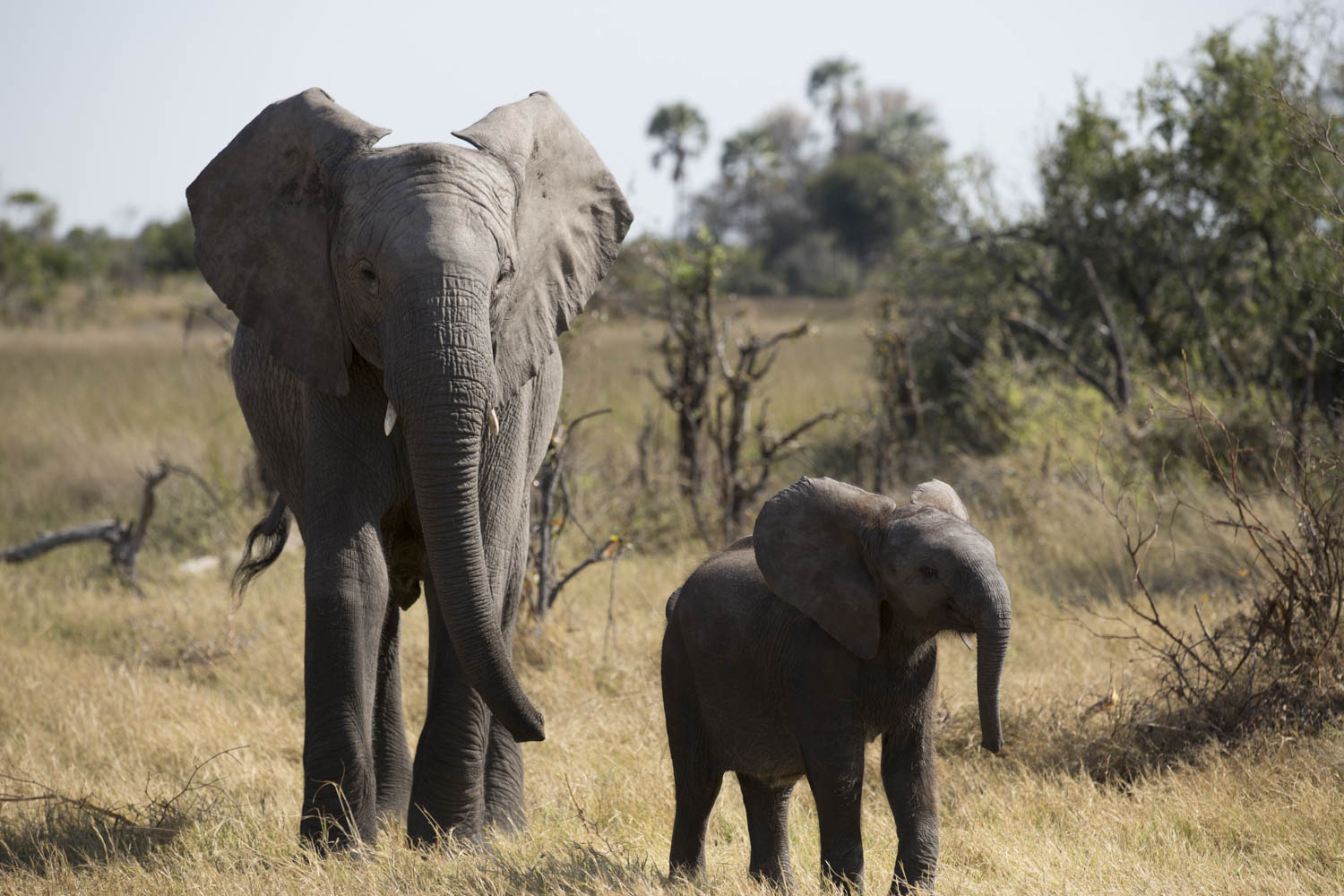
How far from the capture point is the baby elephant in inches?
134

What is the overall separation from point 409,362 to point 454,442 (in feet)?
0.85

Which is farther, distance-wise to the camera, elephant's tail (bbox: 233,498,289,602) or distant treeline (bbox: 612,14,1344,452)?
distant treeline (bbox: 612,14,1344,452)

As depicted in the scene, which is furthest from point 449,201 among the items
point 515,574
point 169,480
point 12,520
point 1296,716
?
point 12,520

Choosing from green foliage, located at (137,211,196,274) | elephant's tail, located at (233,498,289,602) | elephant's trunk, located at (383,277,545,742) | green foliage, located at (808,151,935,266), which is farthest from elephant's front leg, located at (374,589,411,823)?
green foliage, located at (808,151,935,266)

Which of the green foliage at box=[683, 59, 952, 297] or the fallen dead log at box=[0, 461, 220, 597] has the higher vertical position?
the green foliage at box=[683, 59, 952, 297]

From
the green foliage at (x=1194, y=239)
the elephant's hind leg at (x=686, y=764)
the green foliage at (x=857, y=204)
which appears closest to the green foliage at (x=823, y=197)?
the green foliage at (x=857, y=204)

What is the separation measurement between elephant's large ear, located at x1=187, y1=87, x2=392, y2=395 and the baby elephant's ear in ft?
5.78

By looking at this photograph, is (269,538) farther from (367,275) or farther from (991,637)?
(991,637)

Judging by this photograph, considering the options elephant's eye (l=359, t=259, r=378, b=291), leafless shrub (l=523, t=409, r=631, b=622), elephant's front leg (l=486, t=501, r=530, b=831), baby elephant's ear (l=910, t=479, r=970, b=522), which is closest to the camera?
baby elephant's ear (l=910, t=479, r=970, b=522)

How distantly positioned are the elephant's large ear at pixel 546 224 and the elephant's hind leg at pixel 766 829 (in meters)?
1.44

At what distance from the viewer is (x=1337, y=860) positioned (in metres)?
4.04

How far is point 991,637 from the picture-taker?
3.28m

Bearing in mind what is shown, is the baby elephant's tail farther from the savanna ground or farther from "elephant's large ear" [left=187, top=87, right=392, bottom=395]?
"elephant's large ear" [left=187, top=87, right=392, bottom=395]

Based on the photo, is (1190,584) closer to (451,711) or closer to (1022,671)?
(1022,671)
